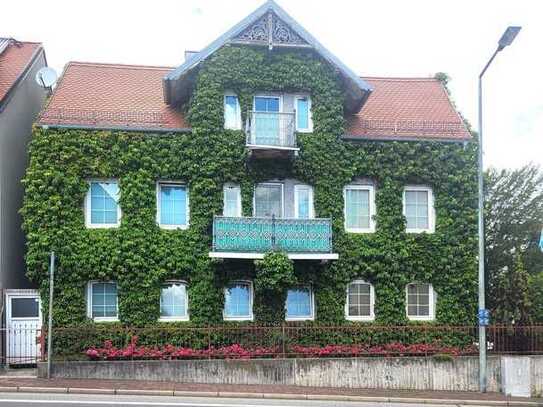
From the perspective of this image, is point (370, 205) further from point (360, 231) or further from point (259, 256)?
point (259, 256)

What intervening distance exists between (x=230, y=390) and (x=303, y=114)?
10510 millimetres

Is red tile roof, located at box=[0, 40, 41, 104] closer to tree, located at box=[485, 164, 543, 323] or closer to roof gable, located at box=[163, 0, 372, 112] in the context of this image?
roof gable, located at box=[163, 0, 372, 112]

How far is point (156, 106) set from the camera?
24484 mm

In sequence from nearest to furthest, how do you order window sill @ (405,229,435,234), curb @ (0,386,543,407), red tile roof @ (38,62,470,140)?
curb @ (0,386,543,407) → red tile roof @ (38,62,470,140) → window sill @ (405,229,435,234)

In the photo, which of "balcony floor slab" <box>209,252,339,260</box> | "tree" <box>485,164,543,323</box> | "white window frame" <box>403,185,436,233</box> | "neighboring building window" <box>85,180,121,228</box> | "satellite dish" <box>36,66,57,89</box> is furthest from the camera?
"tree" <box>485,164,543,323</box>

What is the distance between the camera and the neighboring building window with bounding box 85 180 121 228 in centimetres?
2275

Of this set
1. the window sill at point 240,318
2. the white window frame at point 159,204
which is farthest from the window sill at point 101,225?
the window sill at point 240,318

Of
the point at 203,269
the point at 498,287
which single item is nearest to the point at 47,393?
the point at 203,269

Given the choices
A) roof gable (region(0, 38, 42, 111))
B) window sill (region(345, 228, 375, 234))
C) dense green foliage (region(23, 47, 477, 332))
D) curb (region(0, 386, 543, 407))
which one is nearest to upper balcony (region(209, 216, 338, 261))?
dense green foliage (region(23, 47, 477, 332))

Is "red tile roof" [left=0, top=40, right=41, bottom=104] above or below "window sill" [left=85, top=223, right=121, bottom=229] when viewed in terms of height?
above

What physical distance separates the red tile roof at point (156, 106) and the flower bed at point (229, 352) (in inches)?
284

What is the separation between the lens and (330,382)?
19312 millimetres

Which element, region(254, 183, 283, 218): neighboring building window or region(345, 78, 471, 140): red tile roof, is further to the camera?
region(345, 78, 471, 140): red tile roof

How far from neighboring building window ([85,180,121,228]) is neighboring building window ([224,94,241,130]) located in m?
4.30
